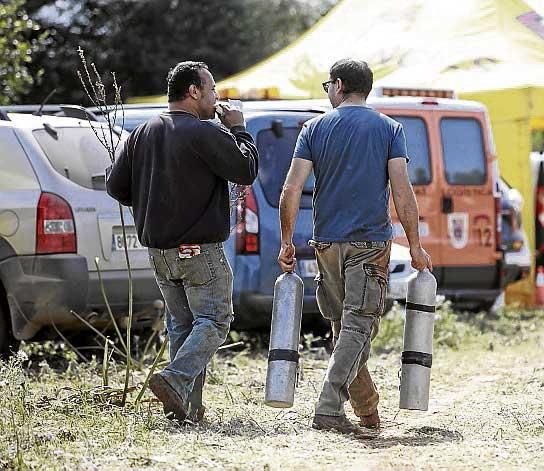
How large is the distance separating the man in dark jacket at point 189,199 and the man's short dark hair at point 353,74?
1.78 ft

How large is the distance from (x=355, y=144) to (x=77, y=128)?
117 inches

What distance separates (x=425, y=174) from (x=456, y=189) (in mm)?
394

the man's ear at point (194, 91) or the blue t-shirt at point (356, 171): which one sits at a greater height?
the man's ear at point (194, 91)

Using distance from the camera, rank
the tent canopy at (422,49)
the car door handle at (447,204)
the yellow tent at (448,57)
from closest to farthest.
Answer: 1. the car door handle at (447,204)
2. the yellow tent at (448,57)
3. the tent canopy at (422,49)

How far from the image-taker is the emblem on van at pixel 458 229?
11352mm

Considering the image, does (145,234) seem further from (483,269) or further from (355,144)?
(483,269)

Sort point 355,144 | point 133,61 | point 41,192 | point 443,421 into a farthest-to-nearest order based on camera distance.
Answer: point 133,61, point 41,192, point 443,421, point 355,144

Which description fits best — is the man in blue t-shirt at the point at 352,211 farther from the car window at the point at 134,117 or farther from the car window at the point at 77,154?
the car window at the point at 134,117

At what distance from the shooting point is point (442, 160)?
37.3ft

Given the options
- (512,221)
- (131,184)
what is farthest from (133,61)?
(131,184)

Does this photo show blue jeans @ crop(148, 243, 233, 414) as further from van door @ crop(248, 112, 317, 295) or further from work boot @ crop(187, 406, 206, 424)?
van door @ crop(248, 112, 317, 295)

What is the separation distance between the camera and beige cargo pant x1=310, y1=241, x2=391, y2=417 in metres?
5.89

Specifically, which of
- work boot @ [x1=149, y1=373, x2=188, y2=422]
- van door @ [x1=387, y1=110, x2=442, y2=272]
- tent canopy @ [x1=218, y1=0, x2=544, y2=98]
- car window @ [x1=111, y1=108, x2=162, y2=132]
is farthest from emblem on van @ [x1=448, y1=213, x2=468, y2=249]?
work boot @ [x1=149, y1=373, x2=188, y2=422]

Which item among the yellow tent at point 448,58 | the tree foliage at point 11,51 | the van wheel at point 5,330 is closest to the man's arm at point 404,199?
the van wheel at point 5,330
